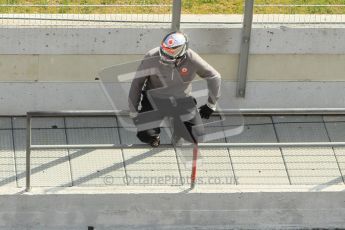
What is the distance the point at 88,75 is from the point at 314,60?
261cm

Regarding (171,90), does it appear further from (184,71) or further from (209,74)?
(209,74)

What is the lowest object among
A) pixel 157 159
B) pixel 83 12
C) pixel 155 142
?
pixel 157 159

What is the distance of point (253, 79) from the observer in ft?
37.2

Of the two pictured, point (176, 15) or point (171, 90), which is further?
point (176, 15)

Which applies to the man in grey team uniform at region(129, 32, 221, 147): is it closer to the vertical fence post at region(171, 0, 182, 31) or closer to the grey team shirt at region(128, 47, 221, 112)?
the grey team shirt at region(128, 47, 221, 112)

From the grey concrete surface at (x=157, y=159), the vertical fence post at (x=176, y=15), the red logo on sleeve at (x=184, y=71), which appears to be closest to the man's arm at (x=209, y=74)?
the red logo on sleeve at (x=184, y=71)

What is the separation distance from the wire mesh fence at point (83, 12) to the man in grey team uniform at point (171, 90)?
50.3 inches

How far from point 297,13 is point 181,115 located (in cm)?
219

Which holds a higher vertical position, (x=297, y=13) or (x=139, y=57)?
(x=297, y=13)

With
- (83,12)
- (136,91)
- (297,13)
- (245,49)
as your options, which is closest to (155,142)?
(136,91)

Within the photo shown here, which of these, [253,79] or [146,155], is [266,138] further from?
[146,155]

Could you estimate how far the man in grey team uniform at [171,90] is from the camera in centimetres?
972

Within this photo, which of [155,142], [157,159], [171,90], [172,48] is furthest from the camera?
[157,159]

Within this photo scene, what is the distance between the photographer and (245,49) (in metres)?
11.1
